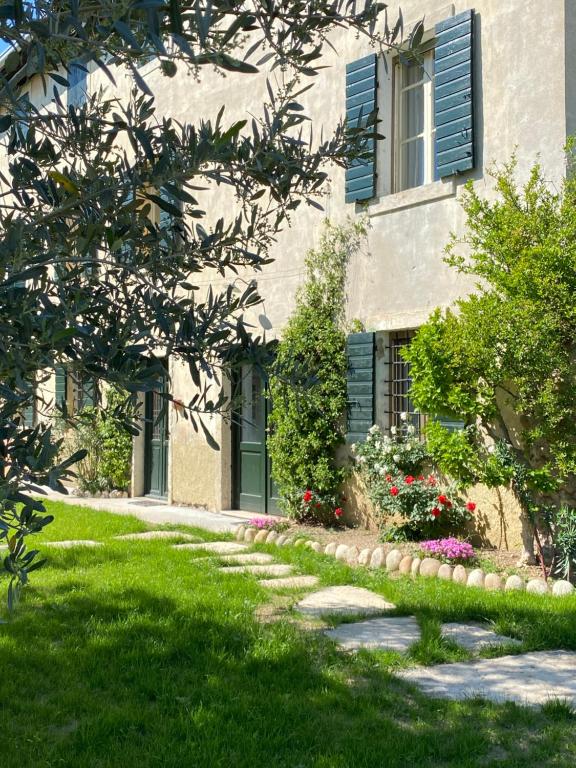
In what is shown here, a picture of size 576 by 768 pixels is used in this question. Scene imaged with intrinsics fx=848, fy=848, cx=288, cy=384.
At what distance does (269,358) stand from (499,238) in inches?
189

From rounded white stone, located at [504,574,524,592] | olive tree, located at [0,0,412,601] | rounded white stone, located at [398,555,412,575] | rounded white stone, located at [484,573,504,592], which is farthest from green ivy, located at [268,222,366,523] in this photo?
olive tree, located at [0,0,412,601]

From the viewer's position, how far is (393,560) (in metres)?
7.23

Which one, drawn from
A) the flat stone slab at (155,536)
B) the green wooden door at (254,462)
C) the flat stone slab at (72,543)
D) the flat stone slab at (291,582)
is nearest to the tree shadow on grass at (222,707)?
the flat stone slab at (291,582)

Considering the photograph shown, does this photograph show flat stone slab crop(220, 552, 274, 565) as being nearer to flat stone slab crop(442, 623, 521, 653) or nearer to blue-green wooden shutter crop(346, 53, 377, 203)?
flat stone slab crop(442, 623, 521, 653)

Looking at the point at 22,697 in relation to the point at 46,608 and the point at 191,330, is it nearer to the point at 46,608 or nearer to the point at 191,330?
the point at 46,608

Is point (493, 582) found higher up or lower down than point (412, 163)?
lower down

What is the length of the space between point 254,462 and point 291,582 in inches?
176

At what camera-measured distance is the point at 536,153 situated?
750cm

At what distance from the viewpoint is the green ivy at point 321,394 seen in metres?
9.43

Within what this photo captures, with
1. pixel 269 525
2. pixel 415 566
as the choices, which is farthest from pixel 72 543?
pixel 415 566

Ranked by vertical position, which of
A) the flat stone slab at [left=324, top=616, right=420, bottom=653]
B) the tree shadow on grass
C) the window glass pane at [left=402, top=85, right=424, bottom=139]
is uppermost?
the window glass pane at [left=402, top=85, right=424, bottom=139]

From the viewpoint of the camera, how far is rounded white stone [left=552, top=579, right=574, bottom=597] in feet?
20.0

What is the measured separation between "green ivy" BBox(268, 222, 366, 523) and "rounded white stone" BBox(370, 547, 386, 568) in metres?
1.97

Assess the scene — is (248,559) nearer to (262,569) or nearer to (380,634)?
(262,569)
